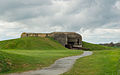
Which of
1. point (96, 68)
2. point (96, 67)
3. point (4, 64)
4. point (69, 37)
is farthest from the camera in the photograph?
point (69, 37)

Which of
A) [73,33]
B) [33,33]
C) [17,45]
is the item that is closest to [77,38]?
[73,33]

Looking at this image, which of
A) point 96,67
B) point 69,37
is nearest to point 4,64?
point 96,67

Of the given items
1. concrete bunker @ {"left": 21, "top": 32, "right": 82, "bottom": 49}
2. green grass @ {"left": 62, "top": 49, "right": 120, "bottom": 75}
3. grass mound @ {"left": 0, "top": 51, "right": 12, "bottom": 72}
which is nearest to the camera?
green grass @ {"left": 62, "top": 49, "right": 120, "bottom": 75}

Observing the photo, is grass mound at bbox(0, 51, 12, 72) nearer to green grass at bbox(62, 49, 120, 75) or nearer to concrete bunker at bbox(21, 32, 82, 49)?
green grass at bbox(62, 49, 120, 75)

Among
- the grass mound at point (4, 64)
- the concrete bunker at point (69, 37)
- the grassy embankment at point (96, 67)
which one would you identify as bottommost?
the grassy embankment at point (96, 67)

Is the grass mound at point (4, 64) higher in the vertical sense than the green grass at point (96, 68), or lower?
higher

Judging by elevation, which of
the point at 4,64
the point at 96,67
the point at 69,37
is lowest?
the point at 96,67

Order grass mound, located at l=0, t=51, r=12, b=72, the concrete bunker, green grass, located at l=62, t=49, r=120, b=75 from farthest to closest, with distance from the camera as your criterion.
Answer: the concrete bunker → grass mound, located at l=0, t=51, r=12, b=72 → green grass, located at l=62, t=49, r=120, b=75

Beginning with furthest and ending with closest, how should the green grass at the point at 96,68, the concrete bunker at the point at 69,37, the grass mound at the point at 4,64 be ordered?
1. the concrete bunker at the point at 69,37
2. the grass mound at the point at 4,64
3. the green grass at the point at 96,68

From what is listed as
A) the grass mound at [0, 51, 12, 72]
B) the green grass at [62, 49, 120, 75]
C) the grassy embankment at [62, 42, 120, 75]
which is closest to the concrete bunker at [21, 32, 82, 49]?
the grassy embankment at [62, 42, 120, 75]

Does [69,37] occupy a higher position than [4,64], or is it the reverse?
[69,37]

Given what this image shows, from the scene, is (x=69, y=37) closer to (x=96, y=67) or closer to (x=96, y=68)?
(x=96, y=67)

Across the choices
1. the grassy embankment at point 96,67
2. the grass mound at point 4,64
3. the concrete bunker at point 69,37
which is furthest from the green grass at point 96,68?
the concrete bunker at point 69,37

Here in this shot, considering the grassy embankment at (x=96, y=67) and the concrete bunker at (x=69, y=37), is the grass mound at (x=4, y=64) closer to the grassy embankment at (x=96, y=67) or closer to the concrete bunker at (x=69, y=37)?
the grassy embankment at (x=96, y=67)
